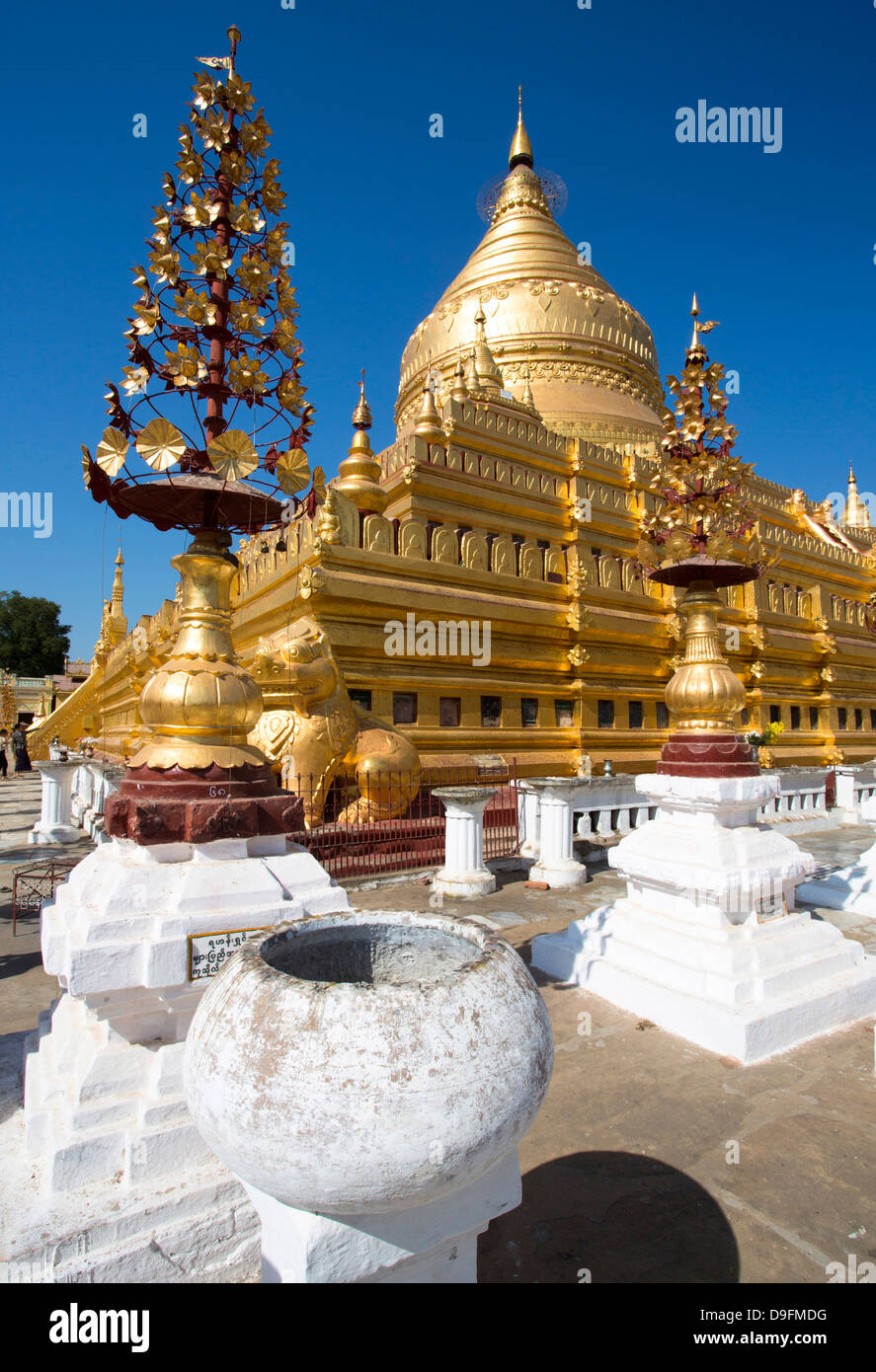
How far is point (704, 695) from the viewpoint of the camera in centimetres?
703

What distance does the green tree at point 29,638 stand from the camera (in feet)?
214

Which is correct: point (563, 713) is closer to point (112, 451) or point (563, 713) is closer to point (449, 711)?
point (449, 711)

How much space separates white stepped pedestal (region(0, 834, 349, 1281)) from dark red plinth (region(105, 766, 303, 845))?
0.34 feet

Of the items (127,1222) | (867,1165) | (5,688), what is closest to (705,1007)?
(867,1165)

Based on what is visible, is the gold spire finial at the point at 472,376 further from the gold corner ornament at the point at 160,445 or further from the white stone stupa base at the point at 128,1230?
the white stone stupa base at the point at 128,1230

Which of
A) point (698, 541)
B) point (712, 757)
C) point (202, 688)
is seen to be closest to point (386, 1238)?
point (202, 688)

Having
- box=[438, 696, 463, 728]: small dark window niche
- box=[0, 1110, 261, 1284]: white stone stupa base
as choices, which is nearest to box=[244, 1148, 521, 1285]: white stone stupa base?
box=[0, 1110, 261, 1284]: white stone stupa base

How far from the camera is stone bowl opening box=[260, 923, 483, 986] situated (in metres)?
2.53

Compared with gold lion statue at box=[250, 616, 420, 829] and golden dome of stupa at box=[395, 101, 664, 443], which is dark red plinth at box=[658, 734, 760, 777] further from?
golden dome of stupa at box=[395, 101, 664, 443]

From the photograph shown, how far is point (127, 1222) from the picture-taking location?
2746mm

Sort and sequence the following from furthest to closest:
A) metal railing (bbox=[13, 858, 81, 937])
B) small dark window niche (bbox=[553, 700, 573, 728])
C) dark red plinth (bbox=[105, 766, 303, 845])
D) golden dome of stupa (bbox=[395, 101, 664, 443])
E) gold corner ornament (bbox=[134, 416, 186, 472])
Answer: golden dome of stupa (bbox=[395, 101, 664, 443]), small dark window niche (bbox=[553, 700, 573, 728]), metal railing (bbox=[13, 858, 81, 937]), gold corner ornament (bbox=[134, 416, 186, 472]), dark red plinth (bbox=[105, 766, 303, 845])

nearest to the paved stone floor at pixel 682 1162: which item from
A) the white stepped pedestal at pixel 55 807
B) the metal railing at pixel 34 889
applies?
the metal railing at pixel 34 889

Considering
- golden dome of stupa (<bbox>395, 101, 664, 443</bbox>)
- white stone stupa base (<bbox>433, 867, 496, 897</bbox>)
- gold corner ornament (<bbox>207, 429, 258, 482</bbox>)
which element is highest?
golden dome of stupa (<bbox>395, 101, 664, 443</bbox>)
